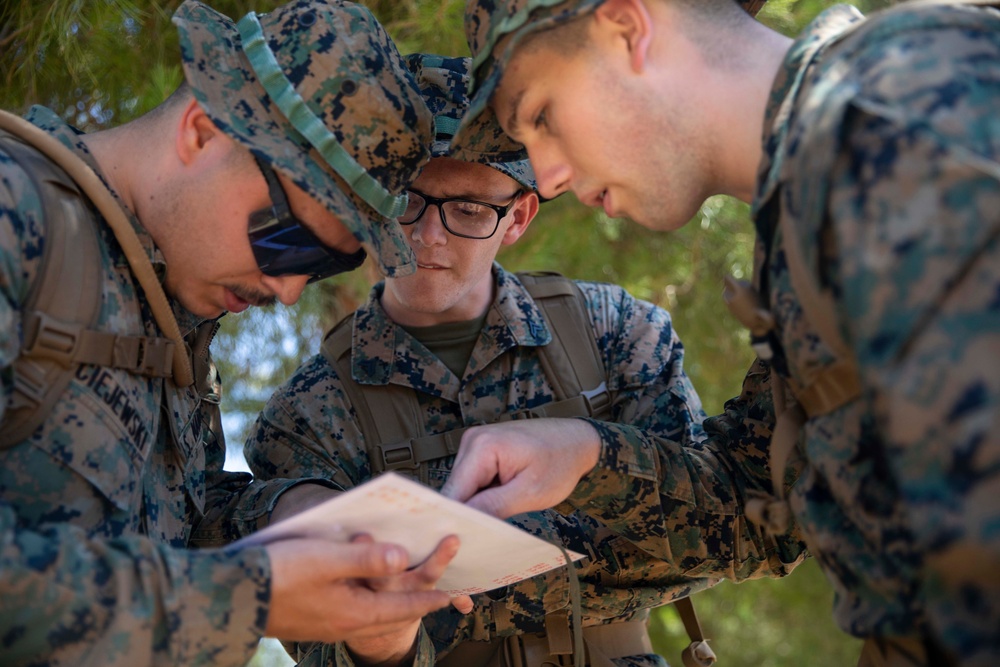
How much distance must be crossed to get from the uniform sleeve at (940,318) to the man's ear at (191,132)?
63.1 inches

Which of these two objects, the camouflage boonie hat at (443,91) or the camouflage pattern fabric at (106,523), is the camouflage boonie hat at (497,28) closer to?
the camouflage boonie hat at (443,91)

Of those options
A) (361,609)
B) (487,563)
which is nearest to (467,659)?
(487,563)

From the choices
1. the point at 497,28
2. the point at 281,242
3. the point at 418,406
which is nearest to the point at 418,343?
the point at 418,406

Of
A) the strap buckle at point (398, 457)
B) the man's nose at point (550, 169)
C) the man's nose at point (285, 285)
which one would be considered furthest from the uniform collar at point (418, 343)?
the man's nose at point (550, 169)

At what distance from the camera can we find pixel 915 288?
1551mm

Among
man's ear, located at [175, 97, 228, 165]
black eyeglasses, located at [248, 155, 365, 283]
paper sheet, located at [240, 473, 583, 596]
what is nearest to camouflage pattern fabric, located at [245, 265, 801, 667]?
paper sheet, located at [240, 473, 583, 596]

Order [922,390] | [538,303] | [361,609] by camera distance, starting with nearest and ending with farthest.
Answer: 1. [922,390]
2. [361,609]
3. [538,303]

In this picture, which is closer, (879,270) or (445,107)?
(879,270)

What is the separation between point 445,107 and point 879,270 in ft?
6.97

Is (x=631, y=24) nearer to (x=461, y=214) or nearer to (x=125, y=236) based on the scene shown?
(x=125, y=236)

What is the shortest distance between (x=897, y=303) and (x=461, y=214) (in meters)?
2.19

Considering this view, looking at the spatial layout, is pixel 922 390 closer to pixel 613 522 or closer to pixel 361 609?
pixel 361 609

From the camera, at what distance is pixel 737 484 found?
302cm

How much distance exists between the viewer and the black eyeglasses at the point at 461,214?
3543mm
